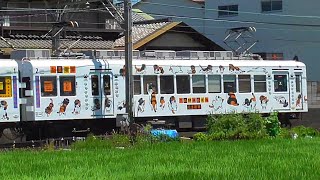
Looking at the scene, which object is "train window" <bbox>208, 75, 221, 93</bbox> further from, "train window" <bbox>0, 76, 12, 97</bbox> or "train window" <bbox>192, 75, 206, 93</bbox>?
"train window" <bbox>0, 76, 12, 97</bbox>

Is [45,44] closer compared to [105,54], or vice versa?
[105,54]

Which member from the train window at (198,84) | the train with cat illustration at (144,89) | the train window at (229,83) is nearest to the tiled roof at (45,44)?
the train with cat illustration at (144,89)

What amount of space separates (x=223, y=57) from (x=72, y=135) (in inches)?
324

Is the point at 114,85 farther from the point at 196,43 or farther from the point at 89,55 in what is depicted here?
the point at 196,43

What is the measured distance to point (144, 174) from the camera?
11.5 metres

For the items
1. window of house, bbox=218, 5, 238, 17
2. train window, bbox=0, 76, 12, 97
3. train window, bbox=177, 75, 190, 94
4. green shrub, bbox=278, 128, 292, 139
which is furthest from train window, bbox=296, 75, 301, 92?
window of house, bbox=218, 5, 238, 17

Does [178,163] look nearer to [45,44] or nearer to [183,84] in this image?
[183,84]

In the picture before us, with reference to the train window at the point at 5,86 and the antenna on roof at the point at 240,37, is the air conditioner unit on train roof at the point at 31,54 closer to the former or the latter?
the train window at the point at 5,86

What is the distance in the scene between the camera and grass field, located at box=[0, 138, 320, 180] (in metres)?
11.3

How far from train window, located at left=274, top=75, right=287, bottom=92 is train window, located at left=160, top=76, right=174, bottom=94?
5.56 m

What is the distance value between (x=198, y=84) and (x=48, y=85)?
6717mm

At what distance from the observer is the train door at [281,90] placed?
29.8 metres

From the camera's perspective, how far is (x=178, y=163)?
1327 centimetres

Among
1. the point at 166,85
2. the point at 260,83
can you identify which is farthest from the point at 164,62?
the point at 260,83
